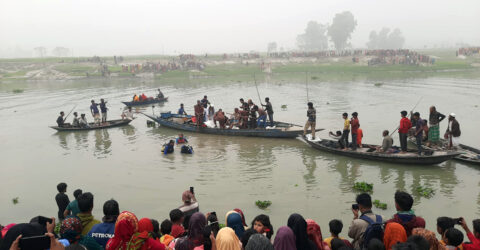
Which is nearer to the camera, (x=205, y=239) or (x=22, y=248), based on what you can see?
(x=22, y=248)

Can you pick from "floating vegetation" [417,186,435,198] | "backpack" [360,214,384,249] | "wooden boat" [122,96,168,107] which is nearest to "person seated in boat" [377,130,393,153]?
"floating vegetation" [417,186,435,198]

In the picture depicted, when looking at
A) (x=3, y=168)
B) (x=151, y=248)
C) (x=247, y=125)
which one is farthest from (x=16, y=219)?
(x=247, y=125)

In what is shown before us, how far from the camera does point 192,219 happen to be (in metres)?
4.70

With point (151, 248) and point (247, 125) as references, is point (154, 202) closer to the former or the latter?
point (151, 248)

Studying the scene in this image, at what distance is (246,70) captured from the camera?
212ft

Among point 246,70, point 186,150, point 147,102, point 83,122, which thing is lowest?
point 186,150

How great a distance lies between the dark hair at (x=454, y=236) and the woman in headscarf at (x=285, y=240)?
226 centimetres

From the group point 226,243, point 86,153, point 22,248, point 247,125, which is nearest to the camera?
point 22,248

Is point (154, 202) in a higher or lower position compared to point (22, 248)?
lower

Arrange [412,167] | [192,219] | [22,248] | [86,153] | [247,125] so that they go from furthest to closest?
→ [247,125], [86,153], [412,167], [192,219], [22,248]

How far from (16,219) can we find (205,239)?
8603 millimetres

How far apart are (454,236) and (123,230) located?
4.40 meters

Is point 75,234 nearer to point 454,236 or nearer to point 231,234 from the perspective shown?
point 231,234

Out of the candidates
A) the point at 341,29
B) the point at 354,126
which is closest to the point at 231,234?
the point at 354,126
